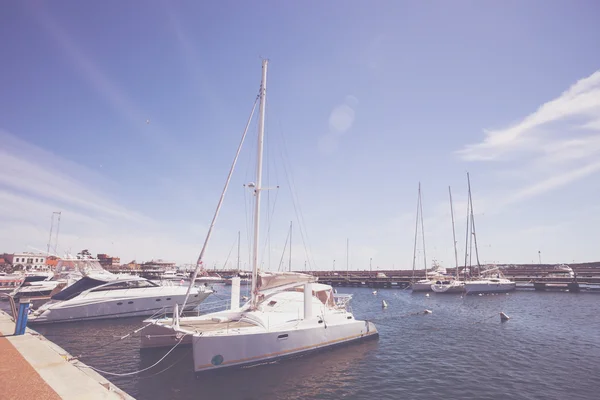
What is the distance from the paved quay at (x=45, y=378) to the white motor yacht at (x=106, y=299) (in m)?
12.4

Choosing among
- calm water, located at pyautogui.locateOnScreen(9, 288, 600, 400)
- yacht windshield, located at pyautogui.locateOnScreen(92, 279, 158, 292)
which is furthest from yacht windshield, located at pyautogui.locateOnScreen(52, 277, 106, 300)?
calm water, located at pyautogui.locateOnScreen(9, 288, 600, 400)

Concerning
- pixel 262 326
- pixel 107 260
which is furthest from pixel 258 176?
pixel 107 260

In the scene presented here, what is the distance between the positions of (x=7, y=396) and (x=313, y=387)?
9200 mm

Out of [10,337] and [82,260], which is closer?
[10,337]

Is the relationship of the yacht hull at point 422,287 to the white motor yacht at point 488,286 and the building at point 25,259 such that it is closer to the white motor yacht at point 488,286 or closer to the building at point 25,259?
the white motor yacht at point 488,286

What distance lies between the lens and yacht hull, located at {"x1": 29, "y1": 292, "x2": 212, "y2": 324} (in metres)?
23.2

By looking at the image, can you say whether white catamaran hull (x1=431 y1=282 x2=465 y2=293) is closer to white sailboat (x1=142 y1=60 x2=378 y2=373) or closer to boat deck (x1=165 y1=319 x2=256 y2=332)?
white sailboat (x1=142 y1=60 x2=378 y2=373)

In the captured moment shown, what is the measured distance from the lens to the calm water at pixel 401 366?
11.8m

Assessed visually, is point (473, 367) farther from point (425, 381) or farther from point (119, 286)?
point (119, 286)

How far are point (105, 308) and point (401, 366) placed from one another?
22.3 m

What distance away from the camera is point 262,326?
14.4m

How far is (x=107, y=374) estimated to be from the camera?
1295 cm

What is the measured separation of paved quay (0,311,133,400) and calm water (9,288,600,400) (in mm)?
2392

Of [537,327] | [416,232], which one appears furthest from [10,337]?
[416,232]
